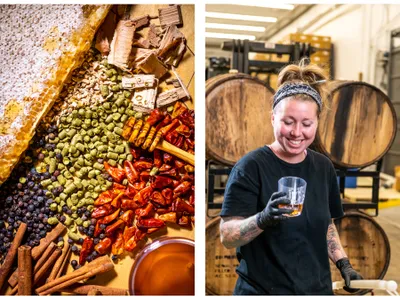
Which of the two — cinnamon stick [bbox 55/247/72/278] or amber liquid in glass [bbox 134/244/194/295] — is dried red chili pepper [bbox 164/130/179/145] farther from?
cinnamon stick [bbox 55/247/72/278]

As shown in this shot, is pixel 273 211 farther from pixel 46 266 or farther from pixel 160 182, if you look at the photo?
pixel 46 266

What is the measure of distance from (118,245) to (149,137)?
65cm

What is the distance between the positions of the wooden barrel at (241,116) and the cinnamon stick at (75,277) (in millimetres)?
863

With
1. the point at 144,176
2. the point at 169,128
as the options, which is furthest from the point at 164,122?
the point at 144,176

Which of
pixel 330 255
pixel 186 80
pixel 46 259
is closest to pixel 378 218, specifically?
pixel 330 255

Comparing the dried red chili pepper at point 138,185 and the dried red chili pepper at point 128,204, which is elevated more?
the dried red chili pepper at point 138,185

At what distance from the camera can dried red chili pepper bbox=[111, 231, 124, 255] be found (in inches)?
80.4

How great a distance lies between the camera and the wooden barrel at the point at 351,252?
2178mm

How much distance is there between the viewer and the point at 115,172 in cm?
202

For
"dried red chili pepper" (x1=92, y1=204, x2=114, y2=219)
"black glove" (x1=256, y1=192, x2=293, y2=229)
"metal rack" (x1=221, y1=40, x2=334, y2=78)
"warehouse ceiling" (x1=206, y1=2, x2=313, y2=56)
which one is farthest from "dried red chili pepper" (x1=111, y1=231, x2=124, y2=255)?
"metal rack" (x1=221, y1=40, x2=334, y2=78)

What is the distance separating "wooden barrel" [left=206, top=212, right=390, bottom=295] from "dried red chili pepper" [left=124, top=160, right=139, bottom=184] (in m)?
0.53

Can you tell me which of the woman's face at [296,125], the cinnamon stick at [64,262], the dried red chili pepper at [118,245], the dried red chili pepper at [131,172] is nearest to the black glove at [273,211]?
the woman's face at [296,125]

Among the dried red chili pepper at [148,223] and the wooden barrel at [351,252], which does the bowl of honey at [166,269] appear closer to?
the dried red chili pepper at [148,223]

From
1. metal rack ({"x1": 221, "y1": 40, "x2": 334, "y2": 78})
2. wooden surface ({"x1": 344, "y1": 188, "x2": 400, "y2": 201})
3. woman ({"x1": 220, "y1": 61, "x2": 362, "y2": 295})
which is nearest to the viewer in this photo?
woman ({"x1": 220, "y1": 61, "x2": 362, "y2": 295})
